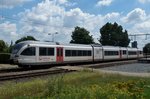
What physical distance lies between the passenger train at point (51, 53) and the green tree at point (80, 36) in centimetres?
4436

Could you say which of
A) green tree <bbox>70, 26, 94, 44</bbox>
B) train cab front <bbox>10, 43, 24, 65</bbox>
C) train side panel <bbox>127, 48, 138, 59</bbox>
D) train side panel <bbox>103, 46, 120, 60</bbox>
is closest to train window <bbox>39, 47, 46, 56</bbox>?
train cab front <bbox>10, 43, 24, 65</bbox>

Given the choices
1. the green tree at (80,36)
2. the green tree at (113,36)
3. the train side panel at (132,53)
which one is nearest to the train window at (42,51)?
the train side panel at (132,53)

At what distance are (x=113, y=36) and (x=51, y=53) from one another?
80823mm

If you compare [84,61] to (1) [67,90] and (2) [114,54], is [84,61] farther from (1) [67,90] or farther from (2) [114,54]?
(1) [67,90]

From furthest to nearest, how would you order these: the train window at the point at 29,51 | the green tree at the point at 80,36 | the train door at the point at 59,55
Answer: the green tree at the point at 80,36 → the train door at the point at 59,55 → the train window at the point at 29,51

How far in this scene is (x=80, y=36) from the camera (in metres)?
97.8

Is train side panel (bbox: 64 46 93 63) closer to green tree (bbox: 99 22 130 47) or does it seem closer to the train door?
the train door

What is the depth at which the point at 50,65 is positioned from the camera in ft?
124

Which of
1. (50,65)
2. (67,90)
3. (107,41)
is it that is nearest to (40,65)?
(50,65)

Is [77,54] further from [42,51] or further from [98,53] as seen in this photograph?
[42,51]

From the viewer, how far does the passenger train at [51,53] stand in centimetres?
3319

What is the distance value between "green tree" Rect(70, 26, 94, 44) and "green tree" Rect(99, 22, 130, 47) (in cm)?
1461

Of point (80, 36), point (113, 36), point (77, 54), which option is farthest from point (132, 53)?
point (113, 36)

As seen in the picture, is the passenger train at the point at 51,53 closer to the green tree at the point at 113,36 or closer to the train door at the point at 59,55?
the train door at the point at 59,55
